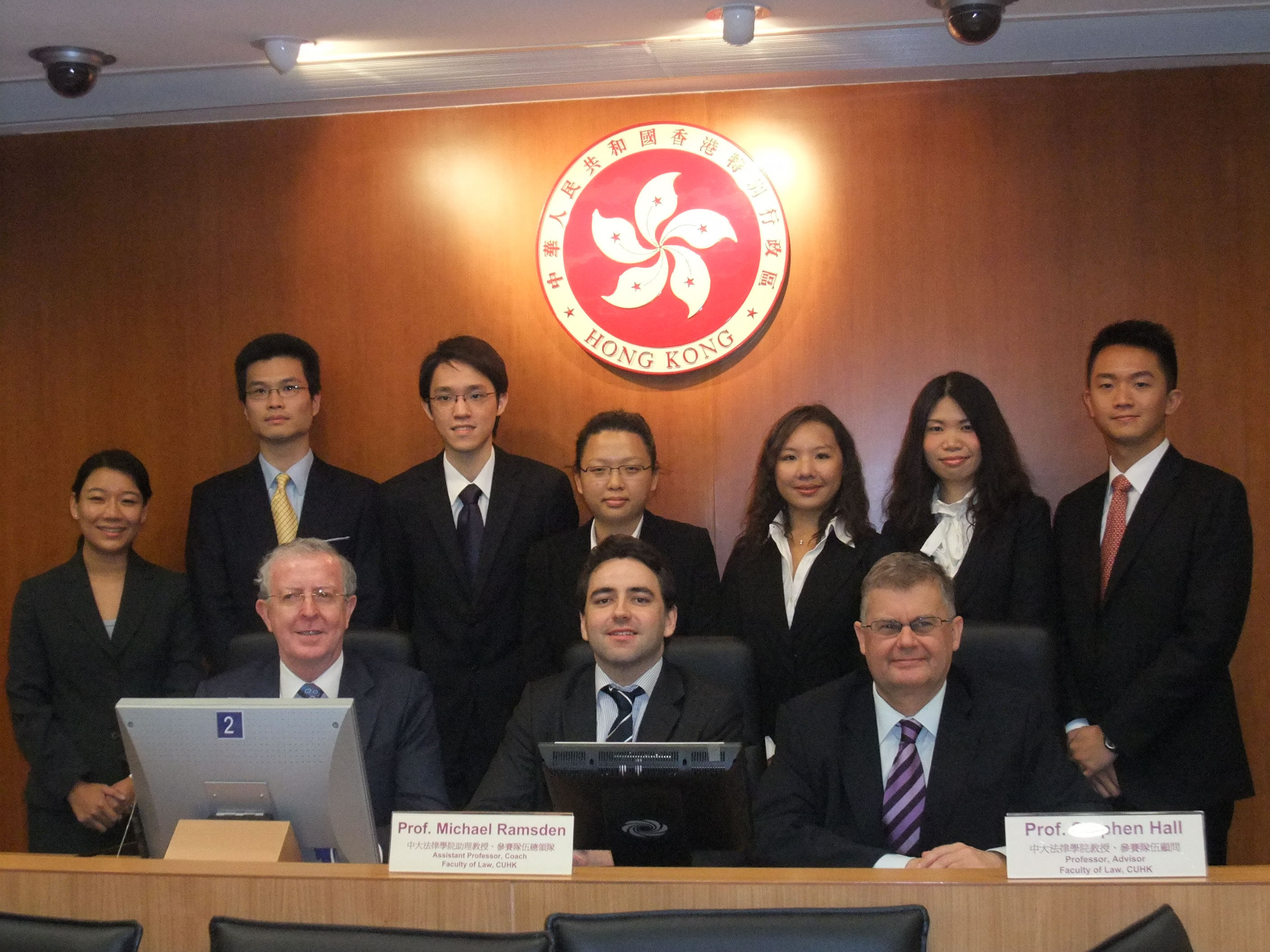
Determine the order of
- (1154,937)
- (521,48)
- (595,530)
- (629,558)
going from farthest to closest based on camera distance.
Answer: (521,48)
(595,530)
(629,558)
(1154,937)

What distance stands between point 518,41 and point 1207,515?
2.28 metres

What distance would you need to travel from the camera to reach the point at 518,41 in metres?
3.88

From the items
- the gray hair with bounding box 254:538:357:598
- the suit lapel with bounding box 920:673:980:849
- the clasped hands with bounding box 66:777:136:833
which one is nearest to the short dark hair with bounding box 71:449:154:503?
the clasped hands with bounding box 66:777:136:833

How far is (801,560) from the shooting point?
3.47 meters

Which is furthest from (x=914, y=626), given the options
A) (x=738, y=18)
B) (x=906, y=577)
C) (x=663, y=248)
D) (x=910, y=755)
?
(x=663, y=248)

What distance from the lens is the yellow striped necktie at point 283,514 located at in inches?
153

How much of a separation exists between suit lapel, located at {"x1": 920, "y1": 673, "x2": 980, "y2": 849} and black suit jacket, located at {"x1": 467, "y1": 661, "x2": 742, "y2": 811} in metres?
0.43

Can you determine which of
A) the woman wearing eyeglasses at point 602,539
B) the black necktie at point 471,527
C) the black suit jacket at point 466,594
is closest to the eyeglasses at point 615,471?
the woman wearing eyeglasses at point 602,539

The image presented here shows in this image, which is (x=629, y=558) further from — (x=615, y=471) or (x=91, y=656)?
(x=91, y=656)

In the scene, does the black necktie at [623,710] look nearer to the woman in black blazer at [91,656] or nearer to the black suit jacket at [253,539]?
the black suit jacket at [253,539]

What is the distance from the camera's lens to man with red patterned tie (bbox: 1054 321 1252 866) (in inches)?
122

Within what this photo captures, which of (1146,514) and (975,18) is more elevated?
(975,18)

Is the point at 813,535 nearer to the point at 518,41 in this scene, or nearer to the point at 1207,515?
the point at 1207,515

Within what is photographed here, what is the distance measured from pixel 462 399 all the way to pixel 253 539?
73 cm
